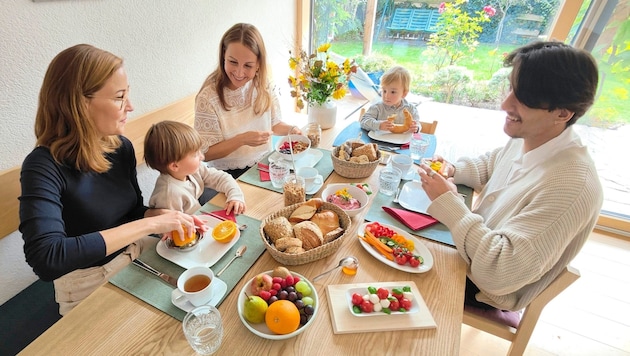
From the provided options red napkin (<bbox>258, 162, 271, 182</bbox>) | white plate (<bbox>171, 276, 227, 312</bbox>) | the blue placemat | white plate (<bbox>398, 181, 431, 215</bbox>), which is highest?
white plate (<bbox>171, 276, 227, 312</bbox>)

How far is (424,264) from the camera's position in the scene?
0.97 m

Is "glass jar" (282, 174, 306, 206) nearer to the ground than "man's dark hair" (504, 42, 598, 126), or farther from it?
nearer to the ground

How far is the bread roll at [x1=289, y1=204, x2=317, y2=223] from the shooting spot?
3.42ft

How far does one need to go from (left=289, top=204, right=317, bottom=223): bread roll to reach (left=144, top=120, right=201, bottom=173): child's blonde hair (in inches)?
19.9

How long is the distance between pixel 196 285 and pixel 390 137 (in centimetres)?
137

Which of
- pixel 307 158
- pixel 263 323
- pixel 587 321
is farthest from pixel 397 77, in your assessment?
pixel 587 321

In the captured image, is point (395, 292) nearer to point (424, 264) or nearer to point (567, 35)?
point (424, 264)

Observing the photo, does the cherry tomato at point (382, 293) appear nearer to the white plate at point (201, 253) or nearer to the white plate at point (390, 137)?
the white plate at point (201, 253)

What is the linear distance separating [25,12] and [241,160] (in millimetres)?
1095

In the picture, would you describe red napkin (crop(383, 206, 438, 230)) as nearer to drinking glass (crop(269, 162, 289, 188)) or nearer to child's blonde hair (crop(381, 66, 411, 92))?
drinking glass (crop(269, 162, 289, 188))

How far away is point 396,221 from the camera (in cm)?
116

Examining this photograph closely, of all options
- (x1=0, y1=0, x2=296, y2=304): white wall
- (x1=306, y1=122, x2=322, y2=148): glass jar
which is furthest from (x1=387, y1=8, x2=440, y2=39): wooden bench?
(x1=306, y1=122, x2=322, y2=148): glass jar

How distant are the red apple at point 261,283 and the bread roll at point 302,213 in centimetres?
25

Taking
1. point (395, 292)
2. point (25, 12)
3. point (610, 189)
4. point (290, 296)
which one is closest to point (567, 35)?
point (610, 189)
